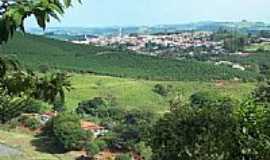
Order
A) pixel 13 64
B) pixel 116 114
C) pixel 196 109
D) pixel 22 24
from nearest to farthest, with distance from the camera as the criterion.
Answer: pixel 22 24, pixel 13 64, pixel 196 109, pixel 116 114

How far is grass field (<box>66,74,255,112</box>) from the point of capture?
59.6 m

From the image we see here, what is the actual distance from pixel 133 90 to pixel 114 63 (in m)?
27.2

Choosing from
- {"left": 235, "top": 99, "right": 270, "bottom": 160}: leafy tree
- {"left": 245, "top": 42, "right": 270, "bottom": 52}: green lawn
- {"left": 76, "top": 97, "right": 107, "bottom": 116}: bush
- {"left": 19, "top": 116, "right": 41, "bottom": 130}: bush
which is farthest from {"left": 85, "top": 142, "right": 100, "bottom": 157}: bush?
{"left": 245, "top": 42, "right": 270, "bottom": 52}: green lawn

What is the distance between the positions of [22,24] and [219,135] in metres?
10.0

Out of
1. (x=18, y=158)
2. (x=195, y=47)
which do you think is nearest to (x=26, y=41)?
(x=195, y=47)

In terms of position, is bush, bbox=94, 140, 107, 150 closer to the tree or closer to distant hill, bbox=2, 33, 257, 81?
distant hill, bbox=2, 33, 257, 81

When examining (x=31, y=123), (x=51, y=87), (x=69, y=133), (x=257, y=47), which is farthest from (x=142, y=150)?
(x=257, y=47)

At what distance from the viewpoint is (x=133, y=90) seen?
63156 mm

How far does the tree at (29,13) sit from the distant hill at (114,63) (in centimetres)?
6955

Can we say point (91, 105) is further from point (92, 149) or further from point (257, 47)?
point (257, 47)

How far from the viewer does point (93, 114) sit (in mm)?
55906

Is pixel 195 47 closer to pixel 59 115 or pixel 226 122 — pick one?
pixel 59 115

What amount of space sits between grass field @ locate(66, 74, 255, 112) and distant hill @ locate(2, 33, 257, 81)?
24.1ft

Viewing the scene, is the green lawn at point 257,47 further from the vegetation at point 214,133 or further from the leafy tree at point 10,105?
the leafy tree at point 10,105
